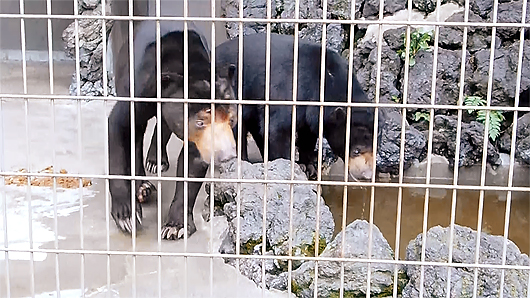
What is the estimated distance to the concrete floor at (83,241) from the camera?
7.43ft

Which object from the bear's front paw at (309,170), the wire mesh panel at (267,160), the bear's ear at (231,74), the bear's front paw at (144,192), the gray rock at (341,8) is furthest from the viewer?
the gray rock at (341,8)

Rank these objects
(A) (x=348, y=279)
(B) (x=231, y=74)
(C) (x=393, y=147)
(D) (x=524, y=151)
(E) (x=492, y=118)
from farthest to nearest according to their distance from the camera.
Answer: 1. (E) (x=492, y=118)
2. (D) (x=524, y=151)
3. (C) (x=393, y=147)
4. (B) (x=231, y=74)
5. (A) (x=348, y=279)

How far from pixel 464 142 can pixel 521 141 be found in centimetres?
50

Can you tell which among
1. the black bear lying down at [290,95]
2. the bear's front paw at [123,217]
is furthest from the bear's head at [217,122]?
the black bear lying down at [290,95]

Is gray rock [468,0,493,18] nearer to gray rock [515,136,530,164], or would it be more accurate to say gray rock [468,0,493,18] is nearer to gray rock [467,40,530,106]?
gray rock [467,40,530,106]

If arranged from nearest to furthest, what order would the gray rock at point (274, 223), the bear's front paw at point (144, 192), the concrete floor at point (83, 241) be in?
the concrete floor at point (83, 241) < the gray rock at point (274, 223) < the bear's front paw at point (144, 192)

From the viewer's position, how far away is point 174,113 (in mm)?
3367

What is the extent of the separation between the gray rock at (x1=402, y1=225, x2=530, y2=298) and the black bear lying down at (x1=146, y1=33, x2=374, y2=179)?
1.72 metres

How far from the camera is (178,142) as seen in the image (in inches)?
224

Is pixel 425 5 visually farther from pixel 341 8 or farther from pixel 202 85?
pixel 202 85

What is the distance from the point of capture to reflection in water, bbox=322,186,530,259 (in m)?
4.11

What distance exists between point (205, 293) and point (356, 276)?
55 cm

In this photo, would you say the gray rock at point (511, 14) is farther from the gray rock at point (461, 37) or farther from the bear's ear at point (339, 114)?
the bear's ear at point (339, 114)

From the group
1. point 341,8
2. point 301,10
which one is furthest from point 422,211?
point 341,8
